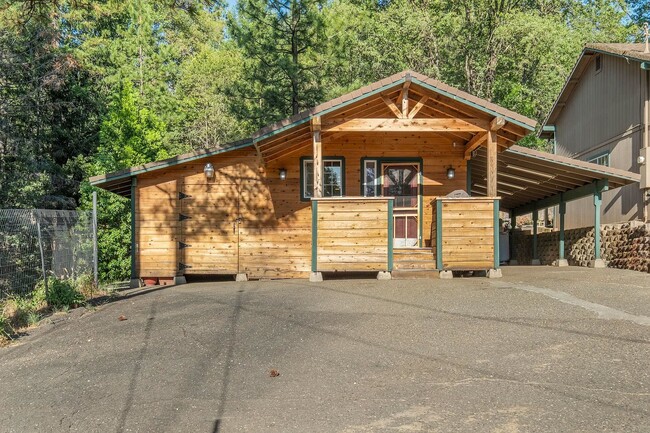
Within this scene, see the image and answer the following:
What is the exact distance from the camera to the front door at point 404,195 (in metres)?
12.8

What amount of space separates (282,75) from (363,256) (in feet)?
42.9

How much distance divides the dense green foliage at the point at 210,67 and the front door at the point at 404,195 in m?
5.31

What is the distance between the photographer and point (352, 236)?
10.6 m

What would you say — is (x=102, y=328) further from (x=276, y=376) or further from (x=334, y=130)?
(x=334, y=130)

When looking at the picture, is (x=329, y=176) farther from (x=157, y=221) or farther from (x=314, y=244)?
(x=157, y=221)

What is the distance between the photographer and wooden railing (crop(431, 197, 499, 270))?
10.5 metres

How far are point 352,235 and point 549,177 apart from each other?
21.5ft

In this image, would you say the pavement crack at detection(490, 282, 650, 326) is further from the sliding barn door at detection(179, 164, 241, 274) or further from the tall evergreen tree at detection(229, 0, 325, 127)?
the tall evergreen tree at detection(229, 0, 325, 127)

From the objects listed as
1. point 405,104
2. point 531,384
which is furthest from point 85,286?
point 531,384

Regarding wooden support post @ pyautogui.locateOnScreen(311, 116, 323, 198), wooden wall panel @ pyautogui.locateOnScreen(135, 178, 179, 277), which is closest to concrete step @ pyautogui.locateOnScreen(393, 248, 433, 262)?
wooden support post @ pyautogui.locateOnScreen(311, 116, 323, 198)

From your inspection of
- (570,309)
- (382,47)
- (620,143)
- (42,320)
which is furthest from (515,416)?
(382,47)

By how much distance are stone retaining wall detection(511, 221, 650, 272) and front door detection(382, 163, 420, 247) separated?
189 inches

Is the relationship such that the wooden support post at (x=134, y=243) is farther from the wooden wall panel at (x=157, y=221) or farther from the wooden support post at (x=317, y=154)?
the wooden support post at (x=317, y=154)

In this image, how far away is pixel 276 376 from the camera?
15.5 ft
